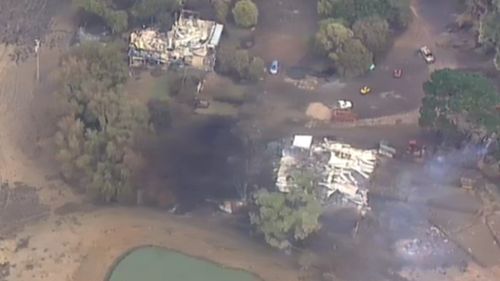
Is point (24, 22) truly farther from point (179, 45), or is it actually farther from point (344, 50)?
point (344, 50)

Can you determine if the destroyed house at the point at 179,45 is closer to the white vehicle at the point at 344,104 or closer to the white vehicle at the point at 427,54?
the white vehicle at the point at 344,104

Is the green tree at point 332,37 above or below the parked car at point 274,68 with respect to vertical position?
above

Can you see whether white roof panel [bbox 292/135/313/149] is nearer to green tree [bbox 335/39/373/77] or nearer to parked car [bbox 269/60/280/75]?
green tree [bbox 335/39/373/77]

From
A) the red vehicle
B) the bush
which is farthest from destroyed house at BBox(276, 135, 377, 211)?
the red vehicle

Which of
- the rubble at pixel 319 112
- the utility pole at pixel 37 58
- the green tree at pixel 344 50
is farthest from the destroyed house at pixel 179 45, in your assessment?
the rubble at pixel 319 112

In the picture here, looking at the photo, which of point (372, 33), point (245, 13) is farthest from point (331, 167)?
point (245, 13)

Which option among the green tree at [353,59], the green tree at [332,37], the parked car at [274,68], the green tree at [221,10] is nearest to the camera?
the green tree at [353,59]
